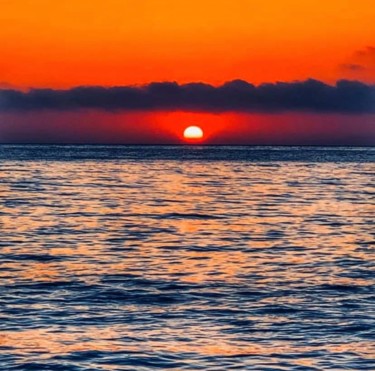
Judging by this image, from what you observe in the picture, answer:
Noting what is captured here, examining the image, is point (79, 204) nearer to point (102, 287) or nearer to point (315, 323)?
point (102, 287)

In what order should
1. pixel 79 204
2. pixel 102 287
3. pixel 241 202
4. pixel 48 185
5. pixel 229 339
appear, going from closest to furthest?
pixel 229 339 → pixel 102 287 → pixel 79 204 → pixel 241 202 → pixel 48 185

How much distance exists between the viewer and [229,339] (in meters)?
20.5

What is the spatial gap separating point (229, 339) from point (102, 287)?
24.7 ft

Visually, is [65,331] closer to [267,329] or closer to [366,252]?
[267,329]

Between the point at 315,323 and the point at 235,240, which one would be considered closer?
the point at 315,323

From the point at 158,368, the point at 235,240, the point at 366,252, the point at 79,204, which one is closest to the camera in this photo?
the point at 158,368

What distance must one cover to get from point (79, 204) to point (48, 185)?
1038 inches

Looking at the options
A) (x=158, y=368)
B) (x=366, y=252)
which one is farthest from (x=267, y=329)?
(x=366, y=252)

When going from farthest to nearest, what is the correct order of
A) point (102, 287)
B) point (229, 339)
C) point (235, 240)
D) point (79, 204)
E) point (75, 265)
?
1. point (79, 204)
2. point (235, 240)
3. point (75, 265)
4. point (102, 287)
5. point (229, 339)

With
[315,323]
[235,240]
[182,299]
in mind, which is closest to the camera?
[315,323]

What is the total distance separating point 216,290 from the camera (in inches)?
1047

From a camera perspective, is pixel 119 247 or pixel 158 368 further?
pixel 119 247

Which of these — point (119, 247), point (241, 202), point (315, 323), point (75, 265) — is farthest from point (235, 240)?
point (241, 202)

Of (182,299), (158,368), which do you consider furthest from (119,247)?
(158,368)
